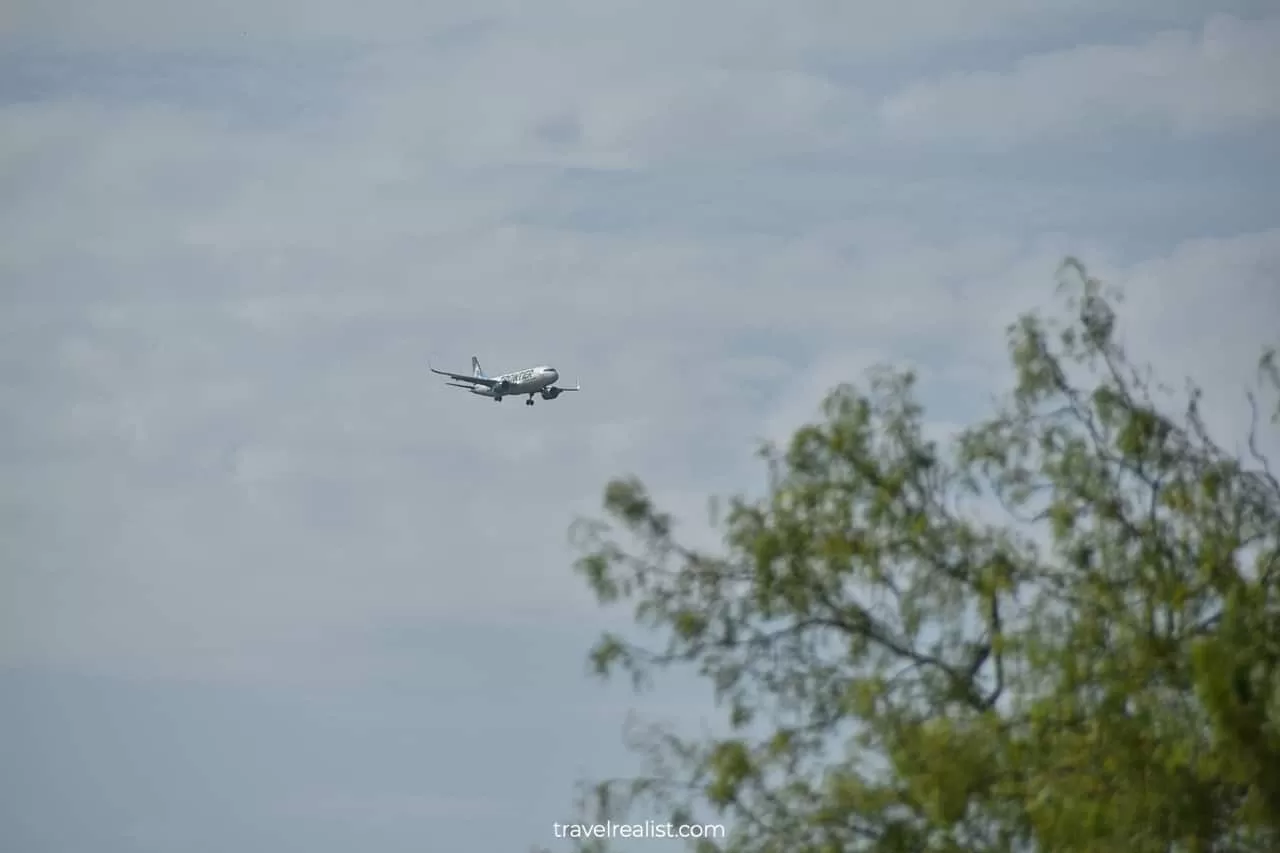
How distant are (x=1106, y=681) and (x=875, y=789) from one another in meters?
2.87

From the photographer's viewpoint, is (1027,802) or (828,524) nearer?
(1027,802)

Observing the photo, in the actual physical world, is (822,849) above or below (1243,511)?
below

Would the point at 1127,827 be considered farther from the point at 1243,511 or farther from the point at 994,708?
the point at 1243,511

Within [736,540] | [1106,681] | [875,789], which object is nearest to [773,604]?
[736,540]

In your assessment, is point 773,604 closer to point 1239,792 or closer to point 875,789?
point 875,789

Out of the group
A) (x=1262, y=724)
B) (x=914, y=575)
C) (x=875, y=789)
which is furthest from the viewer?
(x=914, y=575)

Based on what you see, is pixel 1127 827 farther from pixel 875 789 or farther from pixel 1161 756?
pixel 875 789

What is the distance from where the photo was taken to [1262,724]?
24.3 meters

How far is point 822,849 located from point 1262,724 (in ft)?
16.6

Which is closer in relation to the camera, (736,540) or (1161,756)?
(1161,756)

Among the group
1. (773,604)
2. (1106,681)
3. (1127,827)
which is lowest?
(1127,827)

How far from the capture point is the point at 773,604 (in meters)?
28.5

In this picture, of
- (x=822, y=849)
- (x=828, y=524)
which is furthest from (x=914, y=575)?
(x=822, y=849)

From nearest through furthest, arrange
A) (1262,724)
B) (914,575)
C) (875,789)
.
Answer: (1262,724) → (875,789) → (914,575)
